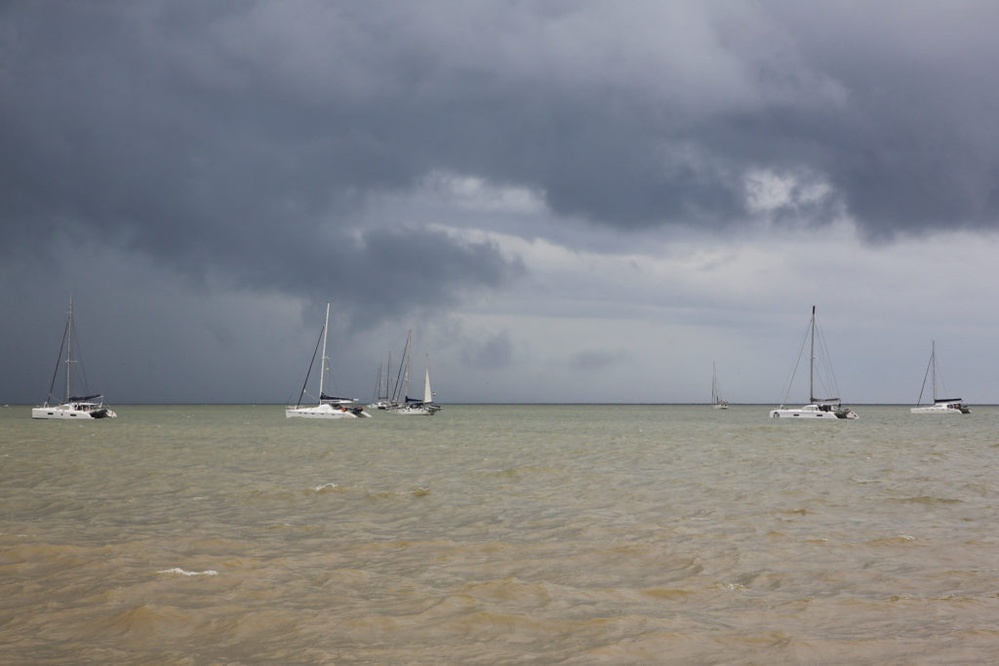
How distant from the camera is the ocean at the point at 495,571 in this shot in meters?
9.69

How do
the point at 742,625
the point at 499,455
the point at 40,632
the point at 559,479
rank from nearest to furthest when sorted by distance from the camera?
the point at 40,632 < the point at 742,625 < the point at 559,479 < the point at 499,455

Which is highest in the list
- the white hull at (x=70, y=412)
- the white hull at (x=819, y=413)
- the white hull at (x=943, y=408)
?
the white hull at (x=943, y=408)

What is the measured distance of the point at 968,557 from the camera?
15312mm

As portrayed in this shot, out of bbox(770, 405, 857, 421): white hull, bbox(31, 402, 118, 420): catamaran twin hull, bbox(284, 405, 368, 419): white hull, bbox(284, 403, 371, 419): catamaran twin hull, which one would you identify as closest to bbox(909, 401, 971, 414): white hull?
bbox(770, 405, 857, 421): white hull

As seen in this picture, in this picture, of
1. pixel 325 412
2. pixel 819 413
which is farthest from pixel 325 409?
pixel 819 413

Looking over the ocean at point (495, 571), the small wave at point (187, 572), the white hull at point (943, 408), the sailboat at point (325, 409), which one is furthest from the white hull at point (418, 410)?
the small wave at point (187, 572)

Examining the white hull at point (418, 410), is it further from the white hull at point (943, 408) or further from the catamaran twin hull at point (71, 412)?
the white hull at point (943, 408)

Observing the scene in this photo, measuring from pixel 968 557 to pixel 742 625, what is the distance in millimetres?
7413

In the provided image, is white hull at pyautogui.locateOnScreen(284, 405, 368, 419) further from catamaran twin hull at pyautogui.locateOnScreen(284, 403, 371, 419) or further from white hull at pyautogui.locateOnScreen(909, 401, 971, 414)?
white hull at pyautogui.locateOnScreen(909, 401, 971, 414)

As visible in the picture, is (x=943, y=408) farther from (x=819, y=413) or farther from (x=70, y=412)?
(x=70, y=412)

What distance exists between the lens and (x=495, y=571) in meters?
14.0

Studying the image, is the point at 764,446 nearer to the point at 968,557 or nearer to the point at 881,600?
the point at 968,557

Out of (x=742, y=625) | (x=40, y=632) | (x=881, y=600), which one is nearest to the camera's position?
(x=40, y=632)

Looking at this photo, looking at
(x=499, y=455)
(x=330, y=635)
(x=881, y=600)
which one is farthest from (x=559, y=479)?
(x=330, y=635)
